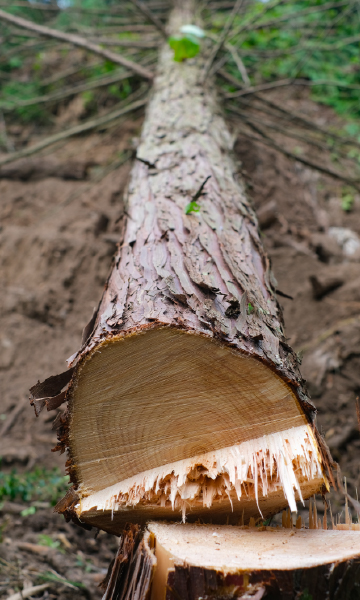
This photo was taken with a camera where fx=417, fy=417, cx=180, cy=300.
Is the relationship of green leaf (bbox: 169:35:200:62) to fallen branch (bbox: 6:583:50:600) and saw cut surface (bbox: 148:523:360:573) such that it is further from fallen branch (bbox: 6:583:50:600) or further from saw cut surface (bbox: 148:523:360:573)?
fallen branch (bbox: 6:583:50:600)

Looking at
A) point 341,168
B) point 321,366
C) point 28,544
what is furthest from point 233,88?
point 28,544

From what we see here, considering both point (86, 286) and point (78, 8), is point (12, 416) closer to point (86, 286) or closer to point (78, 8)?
point (86, 286)

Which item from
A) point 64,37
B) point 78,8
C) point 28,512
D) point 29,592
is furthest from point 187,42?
point 29,592

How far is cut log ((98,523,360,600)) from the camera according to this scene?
37.3 inches

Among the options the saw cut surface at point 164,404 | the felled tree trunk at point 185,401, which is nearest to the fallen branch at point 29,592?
the felled tree trunk at point 185,401

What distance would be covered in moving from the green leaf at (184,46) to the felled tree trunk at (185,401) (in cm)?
232

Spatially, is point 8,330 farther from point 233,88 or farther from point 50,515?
point 233,88

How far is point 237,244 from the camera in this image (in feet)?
5.61

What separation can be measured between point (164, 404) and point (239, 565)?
0.44 metres

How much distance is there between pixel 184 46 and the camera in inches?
125

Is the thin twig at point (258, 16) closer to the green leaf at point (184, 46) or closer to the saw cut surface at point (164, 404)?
the green leaf at point (184, 46)

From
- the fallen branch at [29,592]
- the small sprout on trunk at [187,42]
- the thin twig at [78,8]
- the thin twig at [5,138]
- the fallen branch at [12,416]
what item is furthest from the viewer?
the thin twig at [5,138]

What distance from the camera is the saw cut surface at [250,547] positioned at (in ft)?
3.23

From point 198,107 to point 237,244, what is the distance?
1.61m
